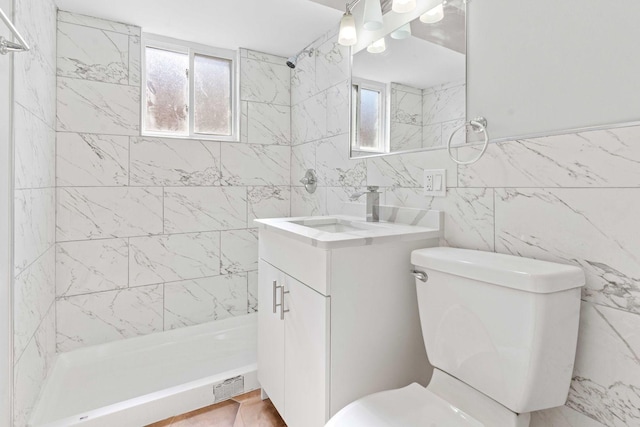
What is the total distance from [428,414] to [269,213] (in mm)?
1930

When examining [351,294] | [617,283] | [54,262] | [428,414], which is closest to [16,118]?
[54,262]

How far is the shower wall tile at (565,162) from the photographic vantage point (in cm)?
87

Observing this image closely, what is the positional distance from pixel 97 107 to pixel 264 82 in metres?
1.15

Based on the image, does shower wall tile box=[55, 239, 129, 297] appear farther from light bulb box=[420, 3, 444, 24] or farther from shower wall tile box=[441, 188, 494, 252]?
light bulb box=[420, 3, 444, 24]

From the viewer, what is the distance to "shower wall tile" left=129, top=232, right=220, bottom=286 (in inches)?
87.7

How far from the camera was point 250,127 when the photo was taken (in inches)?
101

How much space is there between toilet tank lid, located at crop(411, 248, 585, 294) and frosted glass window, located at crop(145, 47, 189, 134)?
80.7 inches

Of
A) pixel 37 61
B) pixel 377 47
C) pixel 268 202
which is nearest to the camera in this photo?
pixel 37 61

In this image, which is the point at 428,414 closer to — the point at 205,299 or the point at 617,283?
the point at 617,283

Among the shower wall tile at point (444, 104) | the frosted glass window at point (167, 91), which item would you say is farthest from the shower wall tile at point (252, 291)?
the shower wall tile at point (444, 104)

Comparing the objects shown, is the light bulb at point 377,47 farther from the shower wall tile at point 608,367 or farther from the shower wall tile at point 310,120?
the shower wall tile at point 608,367

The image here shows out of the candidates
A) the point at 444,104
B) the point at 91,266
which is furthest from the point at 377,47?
the point at 91,266

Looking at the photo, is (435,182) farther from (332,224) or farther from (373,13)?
Answer: (373,13)

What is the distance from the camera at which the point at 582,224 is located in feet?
3.16
